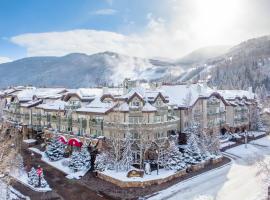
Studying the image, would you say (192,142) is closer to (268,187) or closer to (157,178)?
(157,178)

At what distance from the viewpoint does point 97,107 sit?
2010 inches

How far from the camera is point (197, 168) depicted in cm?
4372

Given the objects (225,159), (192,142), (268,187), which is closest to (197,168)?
(192,142)

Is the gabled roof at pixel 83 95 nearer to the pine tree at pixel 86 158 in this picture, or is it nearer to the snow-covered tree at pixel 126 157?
the pine tree at pixel 86 158

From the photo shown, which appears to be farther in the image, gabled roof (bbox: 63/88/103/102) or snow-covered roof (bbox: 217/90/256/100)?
snow-covered roof (bbox: 217/90/256/100)

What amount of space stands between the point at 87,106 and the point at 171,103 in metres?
15.1

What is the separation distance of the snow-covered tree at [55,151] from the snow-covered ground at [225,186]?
19.9m

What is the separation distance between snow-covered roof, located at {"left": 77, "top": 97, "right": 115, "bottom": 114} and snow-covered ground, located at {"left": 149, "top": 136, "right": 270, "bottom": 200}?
17338mm

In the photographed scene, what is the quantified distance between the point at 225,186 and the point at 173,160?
311 inches

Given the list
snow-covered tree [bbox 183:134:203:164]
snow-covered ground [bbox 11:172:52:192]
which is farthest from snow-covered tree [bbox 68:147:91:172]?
snow-covered tree [bbox 183:134:203:164]

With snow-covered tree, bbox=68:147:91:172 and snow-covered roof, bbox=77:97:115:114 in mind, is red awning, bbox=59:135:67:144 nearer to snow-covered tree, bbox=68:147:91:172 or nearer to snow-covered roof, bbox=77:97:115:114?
snow-covered roof, bbox=77:97:115:114

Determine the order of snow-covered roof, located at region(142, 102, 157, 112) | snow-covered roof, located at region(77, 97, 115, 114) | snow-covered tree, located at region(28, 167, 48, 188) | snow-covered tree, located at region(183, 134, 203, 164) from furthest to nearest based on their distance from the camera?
snow-covered roof, located at region(77, 97, 115, 114), snow-covered roof, located at region(142, 102, 157, 112), snow-covered tree, located at region(183, 134, 203, 164), snow-covered tree, located at region(28, 167, 48, 188)

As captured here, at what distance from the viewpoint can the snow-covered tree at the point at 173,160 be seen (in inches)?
1639

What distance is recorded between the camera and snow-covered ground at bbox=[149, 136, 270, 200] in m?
33.8
